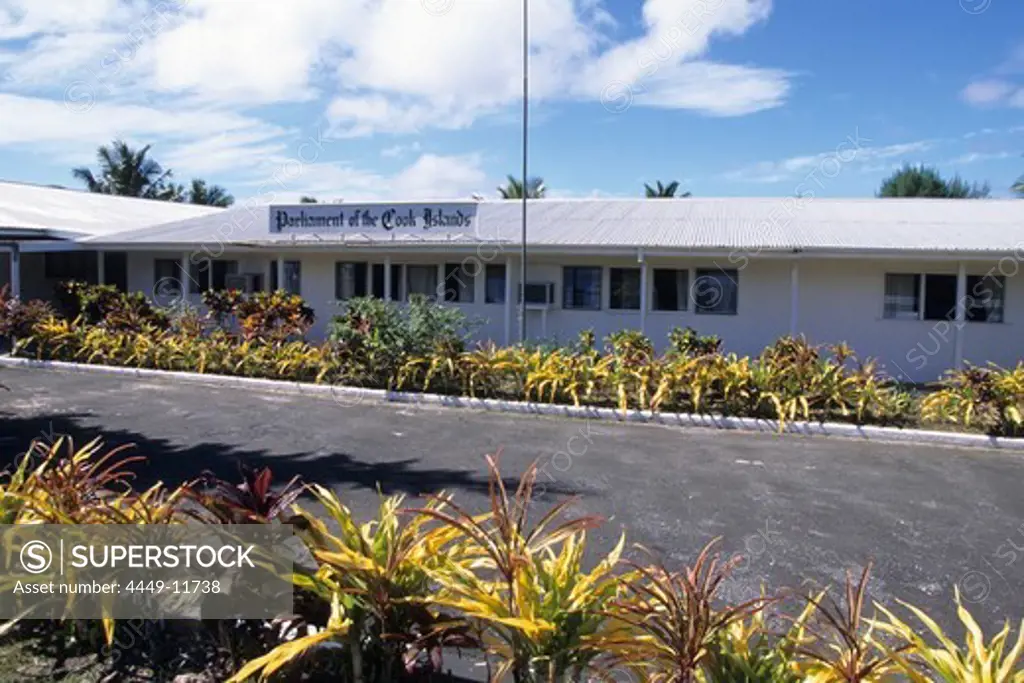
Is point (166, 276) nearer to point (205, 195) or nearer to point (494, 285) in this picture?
point (494, 285)

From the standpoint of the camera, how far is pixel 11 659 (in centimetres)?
346

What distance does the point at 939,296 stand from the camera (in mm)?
14961

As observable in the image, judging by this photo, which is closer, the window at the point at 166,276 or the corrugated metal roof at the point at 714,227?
the corrugated metal roof at the point at 714,227

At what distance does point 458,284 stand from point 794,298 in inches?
280

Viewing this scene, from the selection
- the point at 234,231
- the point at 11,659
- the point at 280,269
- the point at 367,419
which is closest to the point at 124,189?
the point at 234,231

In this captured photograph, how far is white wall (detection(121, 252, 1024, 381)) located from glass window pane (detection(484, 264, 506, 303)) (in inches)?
6.3

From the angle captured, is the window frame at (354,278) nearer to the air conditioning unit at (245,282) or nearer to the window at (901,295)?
the air conditioning unit at (245,282)

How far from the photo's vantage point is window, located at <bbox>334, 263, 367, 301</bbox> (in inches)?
738

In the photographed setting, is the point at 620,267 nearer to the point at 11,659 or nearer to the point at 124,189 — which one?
the point at 11,659

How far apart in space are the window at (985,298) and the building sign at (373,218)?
9.50 meters

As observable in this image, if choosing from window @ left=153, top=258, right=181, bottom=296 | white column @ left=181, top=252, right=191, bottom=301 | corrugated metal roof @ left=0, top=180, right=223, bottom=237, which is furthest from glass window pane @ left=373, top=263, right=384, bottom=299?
corrugated metal roof @ left=0, top=180, right=223, bottom=237

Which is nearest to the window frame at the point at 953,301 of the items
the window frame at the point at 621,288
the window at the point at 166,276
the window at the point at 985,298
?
the window at the point at 985,298

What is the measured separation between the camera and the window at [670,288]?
1627cm

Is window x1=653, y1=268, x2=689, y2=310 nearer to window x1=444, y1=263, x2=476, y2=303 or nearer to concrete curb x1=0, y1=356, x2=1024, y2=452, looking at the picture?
window x1=444, y1=263, x2=476, y2=303
